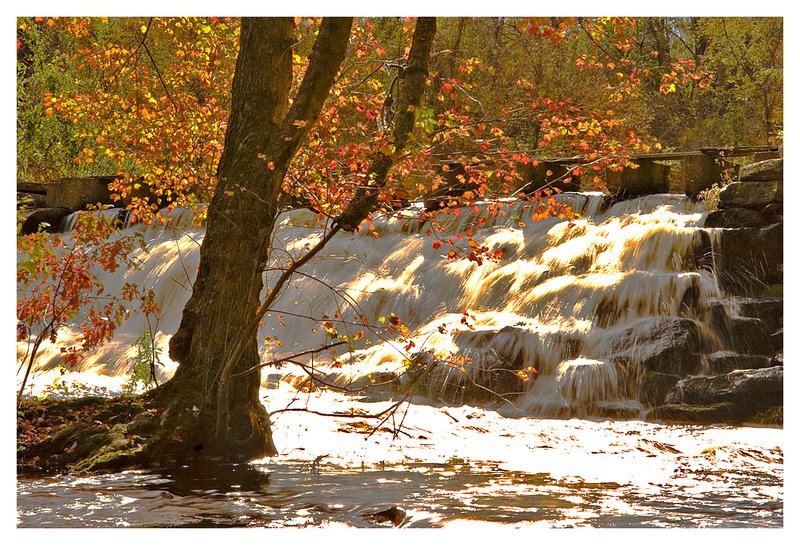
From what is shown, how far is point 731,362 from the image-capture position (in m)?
8.53

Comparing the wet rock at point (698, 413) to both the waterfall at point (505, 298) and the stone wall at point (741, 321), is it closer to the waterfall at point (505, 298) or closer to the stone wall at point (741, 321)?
the stone wall at point (741, 321)

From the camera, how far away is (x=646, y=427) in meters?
7.56

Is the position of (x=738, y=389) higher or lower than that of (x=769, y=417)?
higher

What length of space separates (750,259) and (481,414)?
3.68 m

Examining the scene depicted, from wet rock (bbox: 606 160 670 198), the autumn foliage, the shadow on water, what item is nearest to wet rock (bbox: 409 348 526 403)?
the autumn foliage

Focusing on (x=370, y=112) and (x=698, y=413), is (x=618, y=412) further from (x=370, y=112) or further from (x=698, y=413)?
(x=370, y=112)

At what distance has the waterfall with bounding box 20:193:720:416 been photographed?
8609 mm

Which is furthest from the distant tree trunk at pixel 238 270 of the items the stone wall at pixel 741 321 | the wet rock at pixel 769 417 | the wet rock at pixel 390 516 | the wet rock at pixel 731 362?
the wet rock at pixel 731 362

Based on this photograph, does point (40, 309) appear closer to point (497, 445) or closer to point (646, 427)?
point (497, 445)

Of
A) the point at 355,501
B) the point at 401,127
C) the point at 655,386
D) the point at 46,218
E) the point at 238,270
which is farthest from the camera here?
the point at 46,218

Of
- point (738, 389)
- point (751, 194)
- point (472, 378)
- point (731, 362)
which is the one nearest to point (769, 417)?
point (738, 389)

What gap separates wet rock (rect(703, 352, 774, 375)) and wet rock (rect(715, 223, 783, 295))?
1.00 m

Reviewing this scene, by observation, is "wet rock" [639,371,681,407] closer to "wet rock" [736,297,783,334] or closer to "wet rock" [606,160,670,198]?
"wet rock" [736,297,783,334]

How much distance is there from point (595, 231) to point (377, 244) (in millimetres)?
2957
